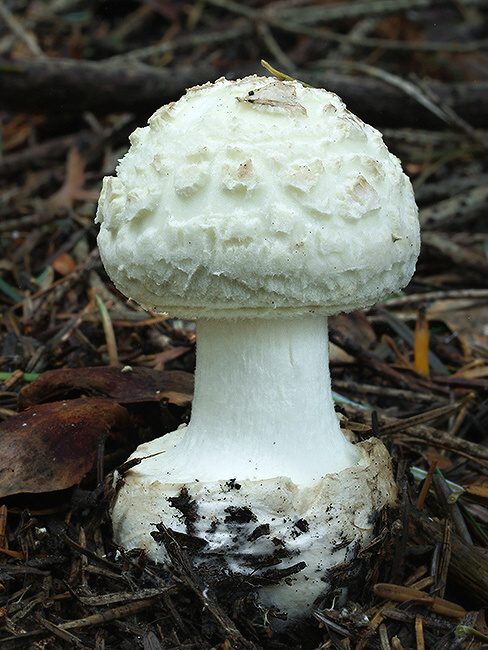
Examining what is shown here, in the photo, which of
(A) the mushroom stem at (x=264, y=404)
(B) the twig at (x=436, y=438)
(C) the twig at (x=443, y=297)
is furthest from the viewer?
(C) the twig at (x=443, y=297)

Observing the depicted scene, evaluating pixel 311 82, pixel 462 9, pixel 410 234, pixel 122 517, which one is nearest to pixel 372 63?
pixel 462 9

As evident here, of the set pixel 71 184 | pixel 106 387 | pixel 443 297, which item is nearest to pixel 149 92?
pixel 71 184

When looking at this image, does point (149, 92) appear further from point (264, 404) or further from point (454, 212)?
point (264, 404)

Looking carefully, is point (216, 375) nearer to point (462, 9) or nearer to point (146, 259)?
point (146, 259)

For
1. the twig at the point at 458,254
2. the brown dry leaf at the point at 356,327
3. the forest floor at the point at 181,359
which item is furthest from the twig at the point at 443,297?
the twig at the point at 458,254

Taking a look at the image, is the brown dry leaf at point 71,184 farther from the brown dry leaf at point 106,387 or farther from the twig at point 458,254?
the twig at point 458,254

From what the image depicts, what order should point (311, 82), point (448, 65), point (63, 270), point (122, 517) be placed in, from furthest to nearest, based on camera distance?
1. point (448, 65)
2. point (311, 82)
3. point (63, 270)
4. point (122, 517)

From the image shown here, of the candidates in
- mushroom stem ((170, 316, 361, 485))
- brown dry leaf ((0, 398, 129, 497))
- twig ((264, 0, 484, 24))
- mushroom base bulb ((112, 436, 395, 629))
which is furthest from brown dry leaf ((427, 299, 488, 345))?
twig ((264, 0, 484, 24))
